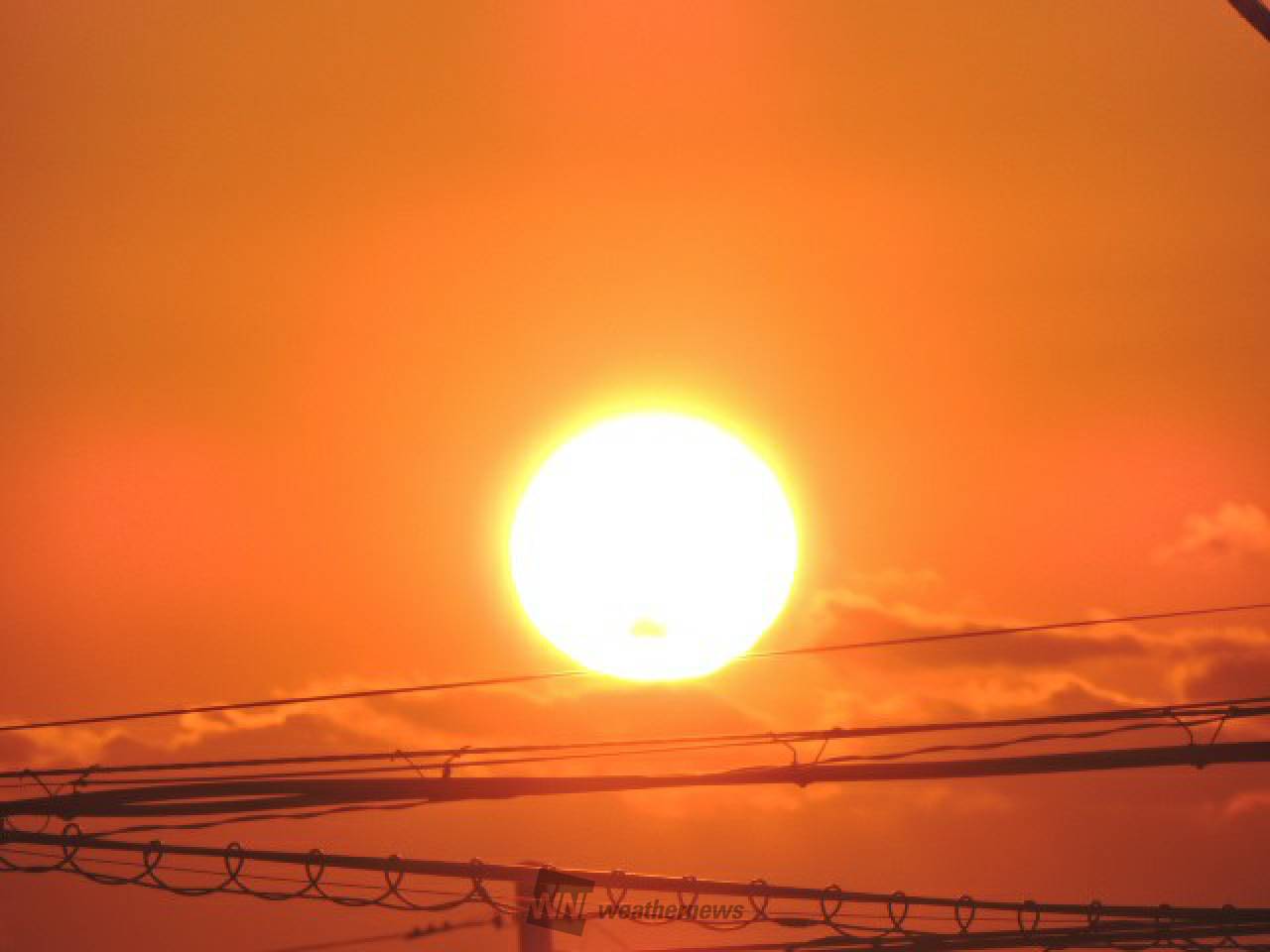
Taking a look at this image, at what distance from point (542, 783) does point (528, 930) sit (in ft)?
19.2

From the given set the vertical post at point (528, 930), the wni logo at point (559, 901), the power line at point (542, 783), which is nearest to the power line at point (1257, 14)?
the power line at point (542, 783)

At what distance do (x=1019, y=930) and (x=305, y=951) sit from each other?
1770 centimetres

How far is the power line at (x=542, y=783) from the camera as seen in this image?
8.08m

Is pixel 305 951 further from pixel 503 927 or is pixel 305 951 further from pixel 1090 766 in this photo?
pixel 1090 766

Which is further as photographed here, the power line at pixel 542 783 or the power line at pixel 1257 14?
the power line at pixel 542 783

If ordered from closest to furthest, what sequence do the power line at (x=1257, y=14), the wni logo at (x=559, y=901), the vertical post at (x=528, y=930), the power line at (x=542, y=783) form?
1. the power line at (x=1257, y=14)
2. the power line at (x=542, y=783)
3. the wni logo at (x=559, y=901)
4. the vertical post at (x=528, y=930)

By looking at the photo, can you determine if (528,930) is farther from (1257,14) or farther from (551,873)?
(1257,14)

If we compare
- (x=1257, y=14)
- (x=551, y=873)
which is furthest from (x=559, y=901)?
(x=1257, y=14)

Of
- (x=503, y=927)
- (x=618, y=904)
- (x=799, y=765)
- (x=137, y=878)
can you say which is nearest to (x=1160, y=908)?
(x=618, y=904)

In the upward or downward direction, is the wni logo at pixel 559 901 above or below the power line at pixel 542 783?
above

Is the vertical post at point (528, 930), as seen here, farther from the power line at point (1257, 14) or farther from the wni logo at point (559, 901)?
the power line at point (1257, 14)

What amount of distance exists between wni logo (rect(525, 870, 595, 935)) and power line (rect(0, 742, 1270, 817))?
4009 millimetres

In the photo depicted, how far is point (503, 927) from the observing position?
2744cm

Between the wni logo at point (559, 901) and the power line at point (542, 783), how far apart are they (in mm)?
4009
